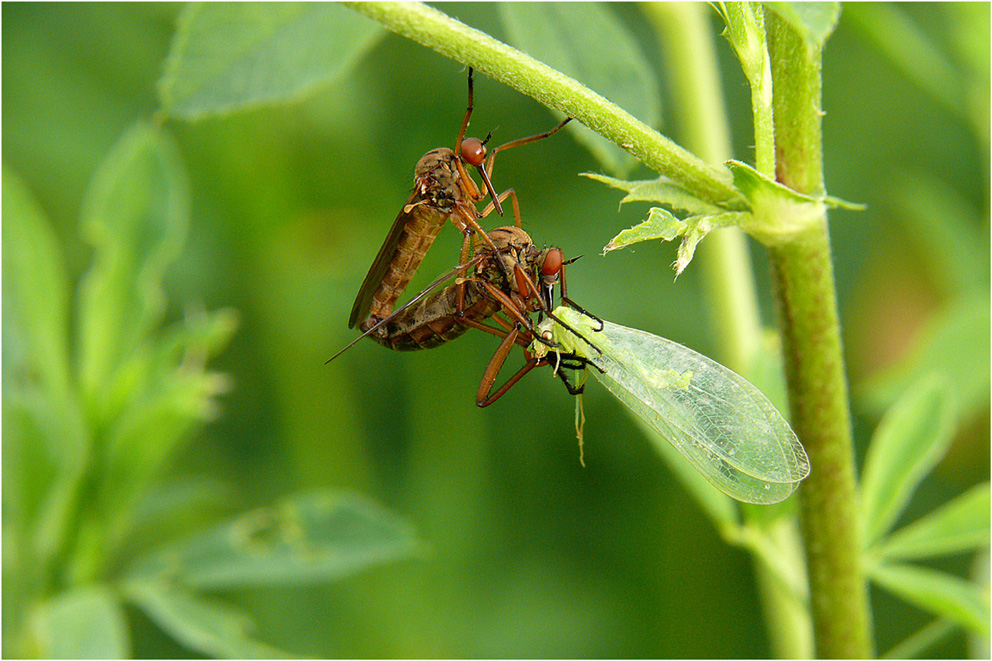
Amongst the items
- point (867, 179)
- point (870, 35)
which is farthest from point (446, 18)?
point (867, 179)

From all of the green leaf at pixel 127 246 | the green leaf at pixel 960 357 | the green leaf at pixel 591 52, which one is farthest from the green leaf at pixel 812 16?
the green leaf at pixel 960 357

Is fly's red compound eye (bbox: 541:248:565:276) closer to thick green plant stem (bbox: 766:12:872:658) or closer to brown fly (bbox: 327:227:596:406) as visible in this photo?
brown fly (bbox: 327:227:596:406)

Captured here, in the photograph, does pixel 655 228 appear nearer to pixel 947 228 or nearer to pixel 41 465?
pixel 41 465

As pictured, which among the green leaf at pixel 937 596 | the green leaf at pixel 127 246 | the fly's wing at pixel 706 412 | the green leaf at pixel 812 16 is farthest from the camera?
the green leaf at pixel 127 246

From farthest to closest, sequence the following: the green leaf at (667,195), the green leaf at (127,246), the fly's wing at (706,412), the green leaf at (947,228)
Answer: the green leaf at (947,228) < the green leaf at (127,246) < the fly's wing at (706,412) < the green leaf at (667,195)

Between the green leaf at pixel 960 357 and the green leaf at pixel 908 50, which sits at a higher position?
the green leaf at pixel 908 50

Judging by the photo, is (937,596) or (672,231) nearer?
(672,231)

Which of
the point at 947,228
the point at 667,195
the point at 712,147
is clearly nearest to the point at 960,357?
the point at 947,228

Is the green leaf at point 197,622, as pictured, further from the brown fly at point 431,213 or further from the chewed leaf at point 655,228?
the chewed leaf at point 655,228
